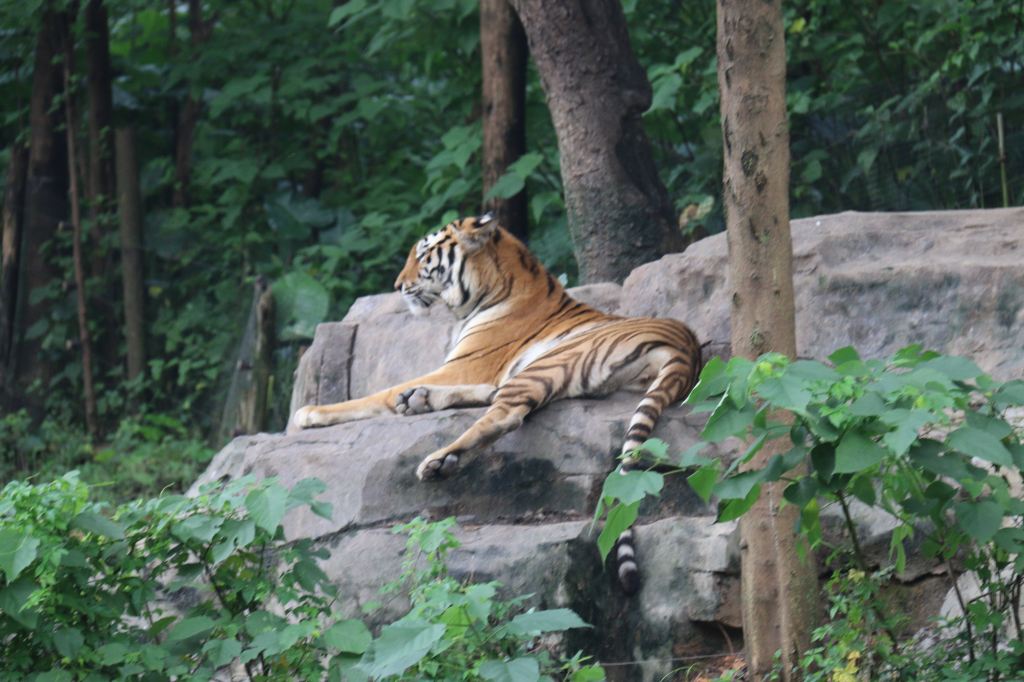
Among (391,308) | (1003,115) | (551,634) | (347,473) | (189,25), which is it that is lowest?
(551,634)

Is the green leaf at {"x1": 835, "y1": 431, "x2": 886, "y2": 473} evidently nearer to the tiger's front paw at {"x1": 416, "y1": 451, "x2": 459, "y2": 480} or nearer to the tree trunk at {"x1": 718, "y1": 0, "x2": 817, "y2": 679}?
the tree trunk at {"x1": 718, "y1": 0, "x2": 817, "y2": 679}

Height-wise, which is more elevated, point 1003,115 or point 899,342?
point 1003,115

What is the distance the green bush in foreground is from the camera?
3576mm

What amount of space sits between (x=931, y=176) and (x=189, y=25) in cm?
688

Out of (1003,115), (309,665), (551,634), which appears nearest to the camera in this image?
(309,665)

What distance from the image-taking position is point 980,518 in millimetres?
3357

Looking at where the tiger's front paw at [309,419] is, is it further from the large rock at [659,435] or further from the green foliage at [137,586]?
the green foliage at [137,586]

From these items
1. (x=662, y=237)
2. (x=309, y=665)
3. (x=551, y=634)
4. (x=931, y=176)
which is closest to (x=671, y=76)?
(x=662, y=237)

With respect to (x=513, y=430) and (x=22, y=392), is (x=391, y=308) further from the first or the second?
(x=22, y=392)

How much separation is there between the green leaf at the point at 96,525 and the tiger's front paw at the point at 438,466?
56.4 inches

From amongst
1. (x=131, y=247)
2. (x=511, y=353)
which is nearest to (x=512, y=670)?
(x=511, y=353)

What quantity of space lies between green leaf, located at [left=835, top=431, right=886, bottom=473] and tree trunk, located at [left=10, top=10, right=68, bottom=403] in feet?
27.0

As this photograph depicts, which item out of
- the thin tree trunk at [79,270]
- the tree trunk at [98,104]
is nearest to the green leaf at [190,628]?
the thin tree trunk at [79,270]

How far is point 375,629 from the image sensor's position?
464cm
